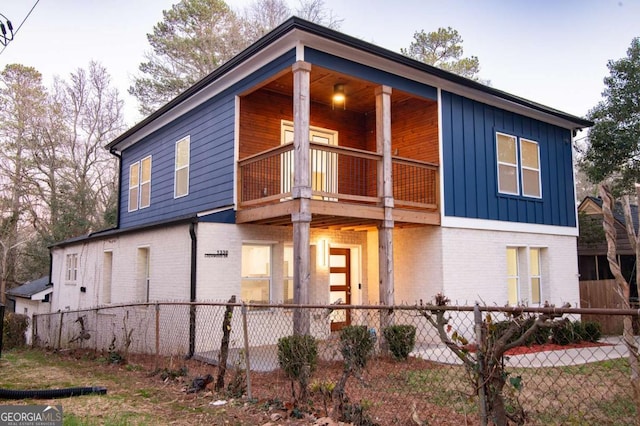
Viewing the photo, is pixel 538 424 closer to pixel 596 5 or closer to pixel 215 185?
pixel 215 185

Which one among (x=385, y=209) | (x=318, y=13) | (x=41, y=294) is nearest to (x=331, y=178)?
(x=385, y=209)

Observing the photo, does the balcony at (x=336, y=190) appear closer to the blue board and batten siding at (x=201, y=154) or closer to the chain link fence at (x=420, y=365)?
the blue board and batten siding at (x=201, y=154)

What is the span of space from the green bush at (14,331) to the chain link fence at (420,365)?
1910 millimetres

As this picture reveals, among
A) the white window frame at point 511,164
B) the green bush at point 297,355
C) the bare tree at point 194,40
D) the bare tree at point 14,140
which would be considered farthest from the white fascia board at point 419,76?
the bare tree at point 14,140

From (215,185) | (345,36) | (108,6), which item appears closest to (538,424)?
(345,36)

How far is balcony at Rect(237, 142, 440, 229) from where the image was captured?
30.9ft

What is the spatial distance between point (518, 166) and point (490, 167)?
1.14 metres

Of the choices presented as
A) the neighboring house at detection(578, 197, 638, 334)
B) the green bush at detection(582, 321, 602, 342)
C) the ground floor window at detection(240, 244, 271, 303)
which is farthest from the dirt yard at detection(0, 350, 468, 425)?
the neighboring house at detection(578, 197, 638, 334)

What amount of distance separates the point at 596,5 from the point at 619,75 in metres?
2.91

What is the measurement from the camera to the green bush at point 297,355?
5.81 metres

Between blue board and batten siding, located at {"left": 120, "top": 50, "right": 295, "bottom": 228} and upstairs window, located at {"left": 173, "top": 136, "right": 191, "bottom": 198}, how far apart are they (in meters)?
0.17

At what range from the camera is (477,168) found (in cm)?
1211

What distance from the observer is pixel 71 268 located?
54.2 ft

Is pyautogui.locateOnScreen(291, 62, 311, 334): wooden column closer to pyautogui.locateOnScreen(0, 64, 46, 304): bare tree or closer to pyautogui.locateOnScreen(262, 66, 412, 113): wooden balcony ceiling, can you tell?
pyautogui.locateOnScreen(262, 66, 412, 113): wooden balcony ceiling
